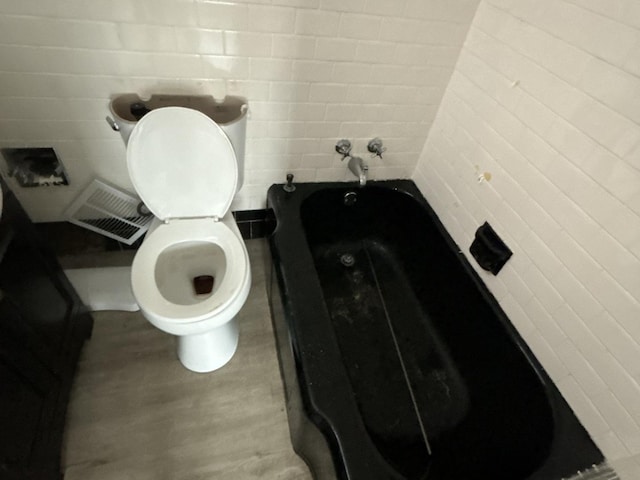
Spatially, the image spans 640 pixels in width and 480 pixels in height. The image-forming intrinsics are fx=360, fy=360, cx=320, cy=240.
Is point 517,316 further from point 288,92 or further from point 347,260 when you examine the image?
point 288,92

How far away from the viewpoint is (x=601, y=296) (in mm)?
943

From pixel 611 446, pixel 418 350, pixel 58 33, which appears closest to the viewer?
pixel 611 446

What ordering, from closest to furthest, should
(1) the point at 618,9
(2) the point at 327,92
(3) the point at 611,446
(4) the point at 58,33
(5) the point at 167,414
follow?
(1) the point at 618,9 < (3) the point at 611,446 < (4) the point at 58,33 < (5) the point at 167,414 < (2) the point at 327,92

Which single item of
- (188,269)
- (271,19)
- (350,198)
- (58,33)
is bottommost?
(188,269)

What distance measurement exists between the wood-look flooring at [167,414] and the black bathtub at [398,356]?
11 centimetres

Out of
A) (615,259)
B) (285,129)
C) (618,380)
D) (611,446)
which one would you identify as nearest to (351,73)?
(285,129)

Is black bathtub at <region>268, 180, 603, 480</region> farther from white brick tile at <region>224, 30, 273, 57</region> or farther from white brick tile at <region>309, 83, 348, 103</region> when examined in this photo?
white brick tile at <region>224, 30, 273, 57</region>

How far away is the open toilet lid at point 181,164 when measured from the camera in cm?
117

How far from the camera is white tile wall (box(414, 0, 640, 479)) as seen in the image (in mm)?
874

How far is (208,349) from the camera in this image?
4.38 ft

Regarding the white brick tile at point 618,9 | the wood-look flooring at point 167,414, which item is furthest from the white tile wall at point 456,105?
the wood-look flooring at point 167,414

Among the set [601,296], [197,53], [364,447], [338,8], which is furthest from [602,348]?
[197,53]

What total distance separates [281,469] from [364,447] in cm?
45

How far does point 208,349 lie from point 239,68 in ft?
3.33
